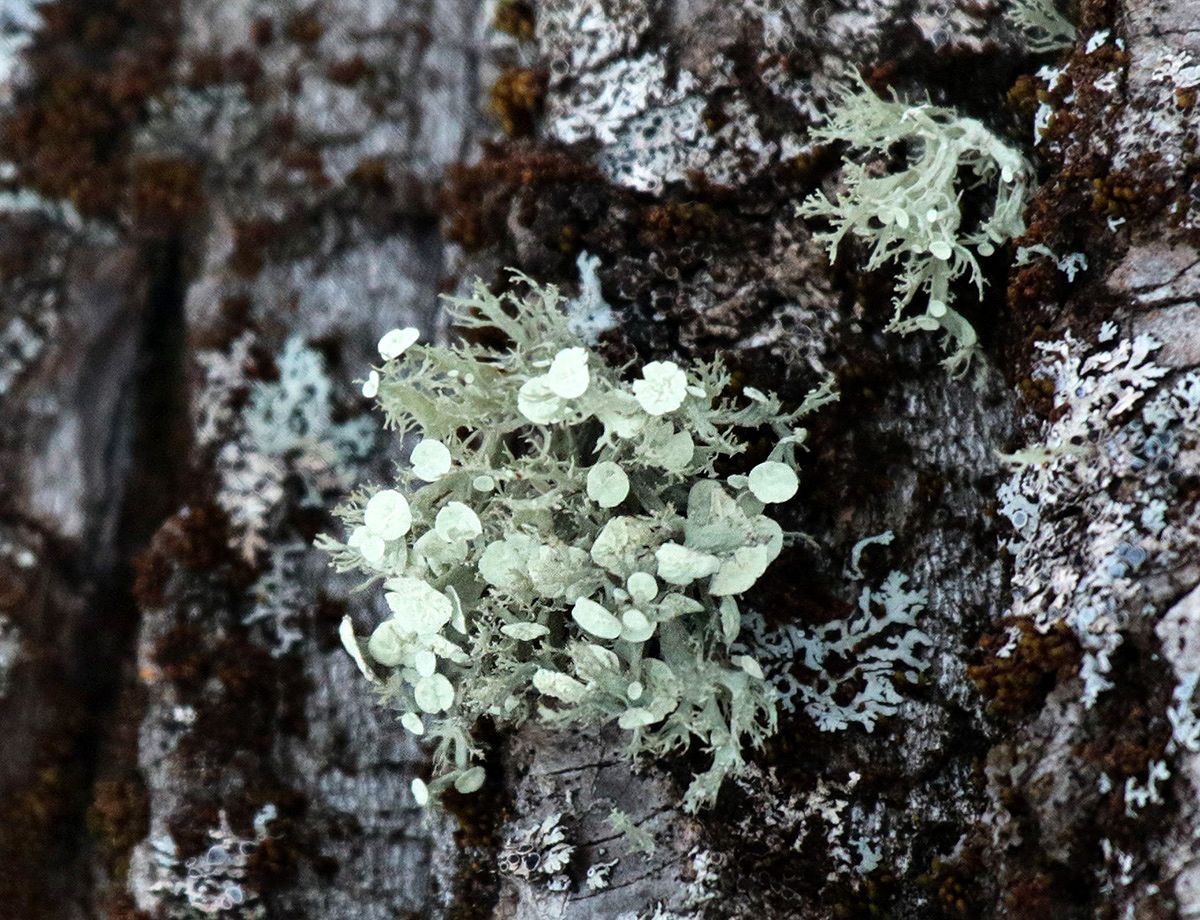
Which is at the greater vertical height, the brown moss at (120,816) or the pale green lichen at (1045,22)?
the pale green lichen at (1045,22)

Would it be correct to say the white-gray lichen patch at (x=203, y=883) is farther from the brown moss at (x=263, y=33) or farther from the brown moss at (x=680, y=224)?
the brown moss at (x=263, y=33)

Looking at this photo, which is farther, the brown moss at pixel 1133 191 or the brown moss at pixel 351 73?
the brown moss at pixel 351 73

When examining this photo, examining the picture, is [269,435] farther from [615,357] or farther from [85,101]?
[85,101]

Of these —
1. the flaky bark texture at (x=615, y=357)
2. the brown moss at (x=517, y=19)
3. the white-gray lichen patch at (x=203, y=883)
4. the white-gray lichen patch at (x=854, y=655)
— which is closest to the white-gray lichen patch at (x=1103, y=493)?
the flaky bark texture at (x=615, y=357)

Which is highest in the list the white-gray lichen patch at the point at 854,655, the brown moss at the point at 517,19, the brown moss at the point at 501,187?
the brown moss at the point at 517,19

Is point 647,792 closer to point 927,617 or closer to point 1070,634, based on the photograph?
point 927,617

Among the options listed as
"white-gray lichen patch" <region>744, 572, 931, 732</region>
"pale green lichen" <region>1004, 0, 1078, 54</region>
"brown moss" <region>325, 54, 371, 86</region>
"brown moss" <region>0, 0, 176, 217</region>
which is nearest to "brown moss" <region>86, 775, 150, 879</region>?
"white-gray lichen patch" <region>744, 572, 931, 732</region>

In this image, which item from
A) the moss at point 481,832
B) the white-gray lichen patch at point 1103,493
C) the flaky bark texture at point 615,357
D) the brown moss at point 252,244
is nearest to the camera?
the white-gray lichen patch at point 1103,493

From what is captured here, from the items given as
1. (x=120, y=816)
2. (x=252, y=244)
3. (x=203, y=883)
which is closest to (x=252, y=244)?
(x=252, y=244)
